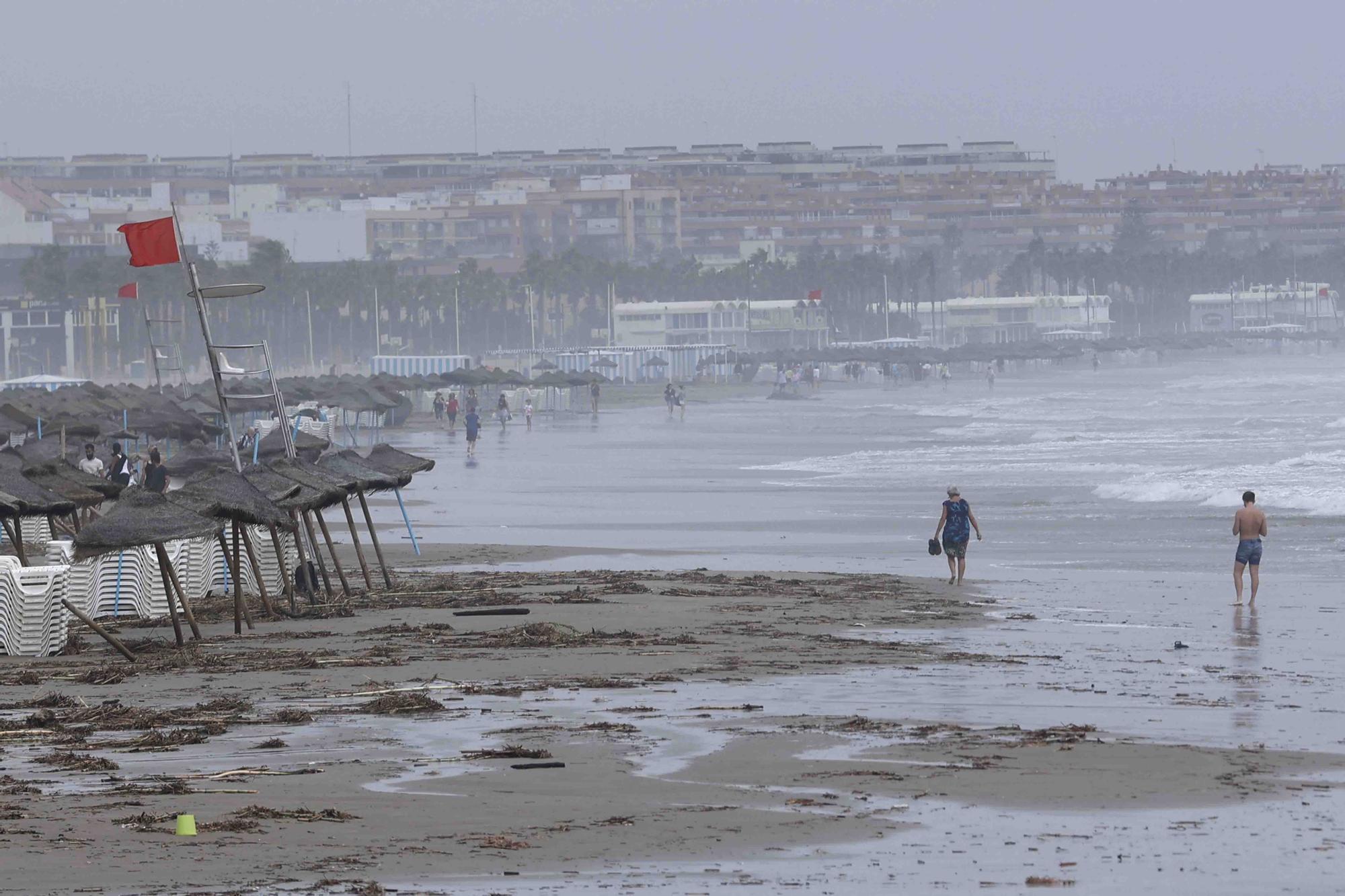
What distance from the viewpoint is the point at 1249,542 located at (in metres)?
19.8

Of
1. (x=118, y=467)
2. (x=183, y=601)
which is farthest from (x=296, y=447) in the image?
(x=183, y=601)

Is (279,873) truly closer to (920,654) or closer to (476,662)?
(476,662)

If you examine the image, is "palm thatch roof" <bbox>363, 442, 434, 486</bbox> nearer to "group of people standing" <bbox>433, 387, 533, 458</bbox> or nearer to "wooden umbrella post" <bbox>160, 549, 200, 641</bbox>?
"wooden umbrella post" <bbox>160, 549, 200, 641</bbox>

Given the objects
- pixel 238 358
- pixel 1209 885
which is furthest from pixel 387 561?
pixel 238 358

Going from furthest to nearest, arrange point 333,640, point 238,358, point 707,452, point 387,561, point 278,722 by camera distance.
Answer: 1. point 238,358
2. point 707,452
3. point 387,561
4. point 333,640
5. point 278,722

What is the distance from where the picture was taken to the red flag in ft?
88.3

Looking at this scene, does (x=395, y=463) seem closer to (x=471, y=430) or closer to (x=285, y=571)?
(x=285, y=571)

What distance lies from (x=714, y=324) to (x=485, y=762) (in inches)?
5935

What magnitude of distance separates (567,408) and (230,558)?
67.1m

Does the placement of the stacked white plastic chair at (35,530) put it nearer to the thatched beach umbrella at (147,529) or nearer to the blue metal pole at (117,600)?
the blue metal pole at (117,600)

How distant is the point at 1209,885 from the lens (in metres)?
8.35

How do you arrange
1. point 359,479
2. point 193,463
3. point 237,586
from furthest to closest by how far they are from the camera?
point 193,463
point 359,479
point 237,586

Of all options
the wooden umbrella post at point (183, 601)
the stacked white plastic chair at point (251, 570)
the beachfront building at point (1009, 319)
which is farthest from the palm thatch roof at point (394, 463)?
the beachfront building at point (1009, 319)

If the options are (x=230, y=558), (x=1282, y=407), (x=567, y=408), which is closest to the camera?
(x=230, y=558)
